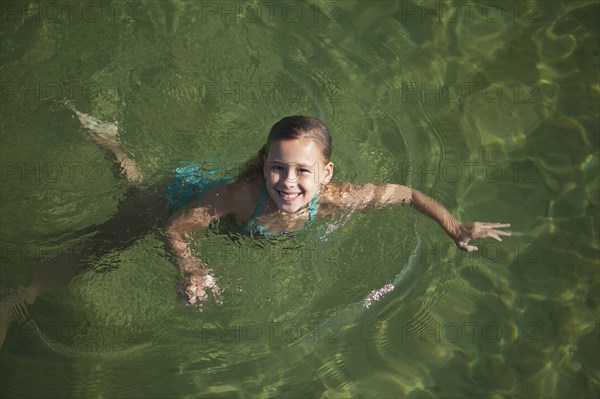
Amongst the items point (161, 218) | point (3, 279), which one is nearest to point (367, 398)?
point (161, 218)

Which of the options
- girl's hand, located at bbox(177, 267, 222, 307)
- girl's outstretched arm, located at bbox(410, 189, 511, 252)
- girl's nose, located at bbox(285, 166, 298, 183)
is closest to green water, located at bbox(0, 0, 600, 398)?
girl's outstretched arm, located at bbox(410, 189, 511, 252)

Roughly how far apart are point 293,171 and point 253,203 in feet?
1.69

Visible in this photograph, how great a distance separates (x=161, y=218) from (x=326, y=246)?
1096mm

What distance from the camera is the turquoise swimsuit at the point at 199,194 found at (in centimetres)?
425

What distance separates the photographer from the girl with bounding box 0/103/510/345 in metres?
3.82

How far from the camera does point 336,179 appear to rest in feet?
15.8

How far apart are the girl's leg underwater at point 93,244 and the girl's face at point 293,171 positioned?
820mm

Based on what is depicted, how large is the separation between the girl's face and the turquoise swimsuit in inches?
10.0

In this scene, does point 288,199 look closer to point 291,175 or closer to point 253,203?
point 291,175

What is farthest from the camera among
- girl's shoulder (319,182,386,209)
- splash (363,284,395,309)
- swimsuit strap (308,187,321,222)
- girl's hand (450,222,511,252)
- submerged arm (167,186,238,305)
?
splash (363,284,395,309)

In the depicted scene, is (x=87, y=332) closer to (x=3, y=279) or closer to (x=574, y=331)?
(x=3, y=279)

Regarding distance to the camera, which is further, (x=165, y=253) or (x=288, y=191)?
(x=165, y=253)

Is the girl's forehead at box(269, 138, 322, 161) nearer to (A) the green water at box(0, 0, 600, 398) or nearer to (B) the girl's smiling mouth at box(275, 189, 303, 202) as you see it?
(B) the girl's smiling mouth at box(275, 189, 303, 202)

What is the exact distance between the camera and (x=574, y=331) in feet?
14.9
